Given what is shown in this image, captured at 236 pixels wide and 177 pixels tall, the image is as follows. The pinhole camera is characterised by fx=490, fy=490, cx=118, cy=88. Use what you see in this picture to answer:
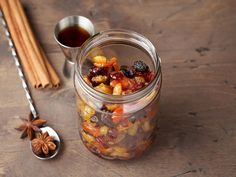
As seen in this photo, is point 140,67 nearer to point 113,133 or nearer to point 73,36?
point 113,133

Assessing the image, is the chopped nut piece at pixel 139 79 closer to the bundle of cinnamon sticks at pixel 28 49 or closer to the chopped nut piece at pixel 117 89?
the chopped nut piece at pixel 117 89

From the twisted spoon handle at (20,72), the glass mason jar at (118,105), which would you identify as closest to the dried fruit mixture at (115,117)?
the glass mason jar at (118,105)

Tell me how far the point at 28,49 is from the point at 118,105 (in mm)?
369

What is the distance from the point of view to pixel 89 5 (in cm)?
136

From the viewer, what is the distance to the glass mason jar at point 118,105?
962 mm

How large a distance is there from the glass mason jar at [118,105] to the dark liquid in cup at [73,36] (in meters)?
0.17

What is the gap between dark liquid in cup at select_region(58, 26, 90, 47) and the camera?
122 centimetres

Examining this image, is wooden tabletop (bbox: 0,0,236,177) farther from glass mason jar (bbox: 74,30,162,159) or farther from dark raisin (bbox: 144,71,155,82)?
dark raisin (bbox: 144,71,155,82)

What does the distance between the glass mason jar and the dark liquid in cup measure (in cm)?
17

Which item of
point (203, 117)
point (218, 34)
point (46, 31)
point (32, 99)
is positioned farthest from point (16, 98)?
point (218, 34)

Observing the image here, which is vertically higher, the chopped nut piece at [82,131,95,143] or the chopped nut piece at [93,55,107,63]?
the chopped nut piece at [93,55,107,63]

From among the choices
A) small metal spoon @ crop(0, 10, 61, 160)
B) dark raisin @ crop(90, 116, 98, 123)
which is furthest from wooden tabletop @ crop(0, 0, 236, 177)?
dark raisin @ crop(90, 116, 98, 123)

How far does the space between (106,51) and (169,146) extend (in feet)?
0.86

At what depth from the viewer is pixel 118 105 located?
0.96 meters
